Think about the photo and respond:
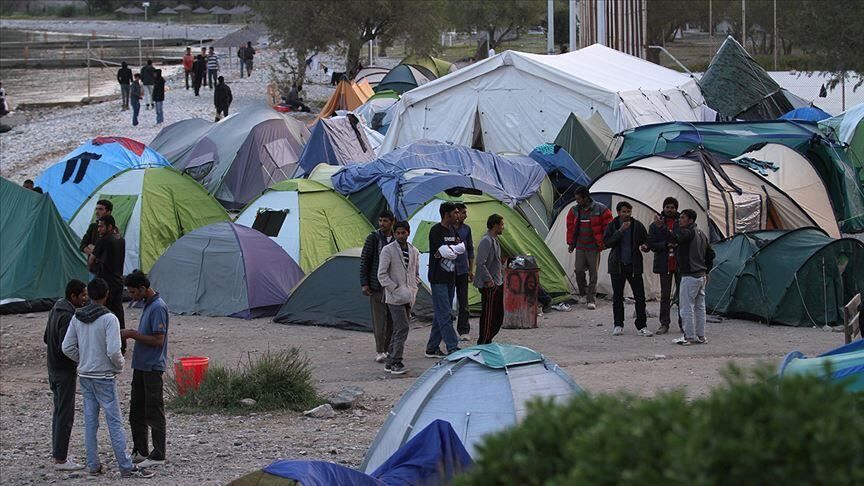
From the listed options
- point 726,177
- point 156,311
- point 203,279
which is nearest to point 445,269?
point 156,311

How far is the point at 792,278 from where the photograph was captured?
13664 mm

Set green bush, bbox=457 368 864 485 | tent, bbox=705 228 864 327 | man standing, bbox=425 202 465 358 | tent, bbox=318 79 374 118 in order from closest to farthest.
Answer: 1. green bush, bbox=457 368 864 485
2. man standing, bbox=425 202 465 358
3. tent, bbox=705 228 864 327
4. tent, bbox=318 79 374 118

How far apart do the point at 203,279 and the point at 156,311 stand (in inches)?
269

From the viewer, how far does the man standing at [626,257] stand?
42.6 ft

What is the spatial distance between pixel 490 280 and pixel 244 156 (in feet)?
36.9

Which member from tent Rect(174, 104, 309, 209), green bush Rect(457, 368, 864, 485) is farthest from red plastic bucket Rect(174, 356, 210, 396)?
tent Rect(174, 104, 309, 209)

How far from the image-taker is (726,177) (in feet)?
53.2

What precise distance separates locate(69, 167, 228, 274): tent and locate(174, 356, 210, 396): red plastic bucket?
6.00 metres

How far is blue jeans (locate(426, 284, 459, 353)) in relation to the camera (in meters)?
11.8

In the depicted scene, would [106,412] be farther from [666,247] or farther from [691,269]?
[666,247]

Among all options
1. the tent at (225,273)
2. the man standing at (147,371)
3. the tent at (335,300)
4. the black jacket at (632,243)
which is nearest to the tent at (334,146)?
the tent at (225,273)

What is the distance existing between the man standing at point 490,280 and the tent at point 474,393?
12.3ft

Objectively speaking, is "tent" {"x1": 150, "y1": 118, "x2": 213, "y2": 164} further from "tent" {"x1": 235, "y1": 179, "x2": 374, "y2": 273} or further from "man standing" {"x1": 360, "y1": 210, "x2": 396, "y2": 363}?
"man standing" {"x1": 360, "y1": 210, "x2": 396, "y2": 363}

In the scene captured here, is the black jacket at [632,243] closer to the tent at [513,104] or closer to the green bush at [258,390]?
the green bush at [258,390]
